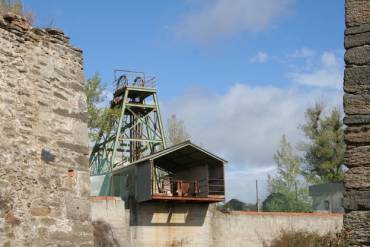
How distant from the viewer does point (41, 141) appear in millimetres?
7734

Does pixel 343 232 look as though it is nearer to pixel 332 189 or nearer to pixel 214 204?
pixel 214 204

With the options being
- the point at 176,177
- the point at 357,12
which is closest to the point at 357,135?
the point at 357,12

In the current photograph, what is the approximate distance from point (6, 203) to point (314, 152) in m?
29.3

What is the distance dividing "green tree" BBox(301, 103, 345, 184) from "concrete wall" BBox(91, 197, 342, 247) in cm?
1068

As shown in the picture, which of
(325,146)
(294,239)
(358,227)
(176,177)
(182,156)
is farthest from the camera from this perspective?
(325,146)

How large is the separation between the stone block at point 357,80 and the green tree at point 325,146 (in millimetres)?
28918

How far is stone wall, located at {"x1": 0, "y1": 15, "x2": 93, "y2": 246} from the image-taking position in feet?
23.7

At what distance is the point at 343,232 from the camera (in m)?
5.08

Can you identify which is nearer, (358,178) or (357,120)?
(358,178)

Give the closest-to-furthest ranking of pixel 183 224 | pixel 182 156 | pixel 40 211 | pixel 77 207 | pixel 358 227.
Result: pixel 358 227
pixel 40 211
pixel 77 207
pixel 183 224
pixel 182 156

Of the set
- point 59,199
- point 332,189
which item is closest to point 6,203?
point 59,199

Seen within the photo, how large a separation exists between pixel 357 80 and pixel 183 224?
16.8 meters

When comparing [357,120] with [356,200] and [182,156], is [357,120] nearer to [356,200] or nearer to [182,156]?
[356,200]

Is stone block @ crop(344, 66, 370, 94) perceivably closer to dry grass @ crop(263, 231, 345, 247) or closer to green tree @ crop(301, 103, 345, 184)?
dry grass @ crop(263, 231, 345, 247)
